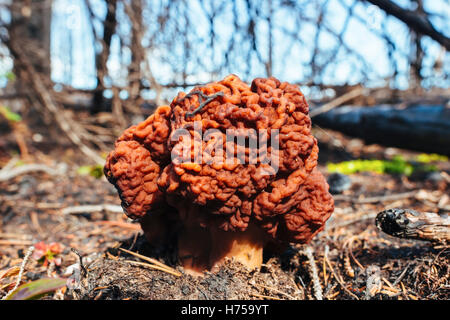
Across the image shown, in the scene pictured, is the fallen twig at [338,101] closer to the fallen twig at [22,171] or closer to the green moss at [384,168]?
the green moss at [384,168]

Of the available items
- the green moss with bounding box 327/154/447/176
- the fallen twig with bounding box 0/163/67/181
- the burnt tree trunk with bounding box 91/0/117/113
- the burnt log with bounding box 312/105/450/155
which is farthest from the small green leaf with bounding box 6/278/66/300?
the burnt log with bounding box 312/105/450/155

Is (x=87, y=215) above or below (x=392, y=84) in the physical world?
below

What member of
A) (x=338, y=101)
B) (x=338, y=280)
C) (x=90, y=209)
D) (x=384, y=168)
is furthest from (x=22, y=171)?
Answer: (x=338, y=101)

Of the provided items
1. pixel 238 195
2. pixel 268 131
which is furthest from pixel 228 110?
pixel 238 195

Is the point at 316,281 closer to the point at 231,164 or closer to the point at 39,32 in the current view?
the point at 231,164

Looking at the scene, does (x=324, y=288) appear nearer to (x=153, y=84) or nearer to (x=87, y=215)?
(x=87, y=215)

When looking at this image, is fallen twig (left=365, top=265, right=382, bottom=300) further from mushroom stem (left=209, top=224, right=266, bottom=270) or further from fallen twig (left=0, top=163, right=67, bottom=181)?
fallen twig (left=0, top=163, right=67, bottom=181)

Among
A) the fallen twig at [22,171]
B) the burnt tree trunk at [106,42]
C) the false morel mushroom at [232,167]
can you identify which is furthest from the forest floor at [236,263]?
the burnt tree trunk at [106,42]
